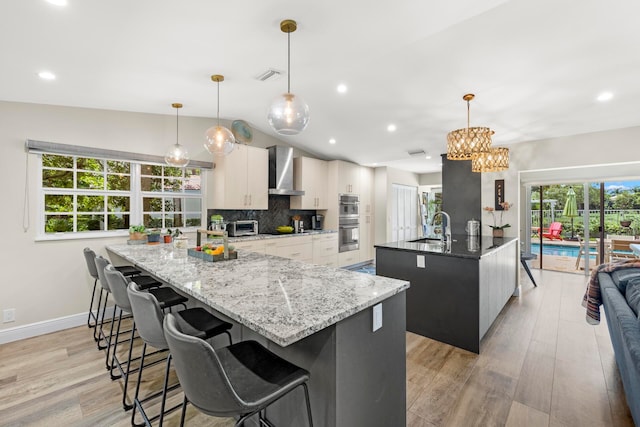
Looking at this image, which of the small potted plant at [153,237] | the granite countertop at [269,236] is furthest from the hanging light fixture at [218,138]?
the granite countertop at [269,236]

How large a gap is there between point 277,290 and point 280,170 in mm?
3820

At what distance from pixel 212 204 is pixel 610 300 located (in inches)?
178

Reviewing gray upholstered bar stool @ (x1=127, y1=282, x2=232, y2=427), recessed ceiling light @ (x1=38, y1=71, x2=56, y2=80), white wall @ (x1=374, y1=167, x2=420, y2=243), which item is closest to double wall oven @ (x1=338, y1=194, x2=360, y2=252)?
white wall @ (x1=374, y1=167, x2=420, y2=243)

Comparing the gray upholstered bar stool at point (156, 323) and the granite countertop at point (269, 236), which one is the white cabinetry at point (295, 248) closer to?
the granite countertop at point (269, 236)

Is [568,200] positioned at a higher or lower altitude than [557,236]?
higher

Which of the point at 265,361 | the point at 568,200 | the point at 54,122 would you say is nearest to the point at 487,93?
the point at 265,361

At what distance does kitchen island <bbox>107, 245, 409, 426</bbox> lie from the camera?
3.97ft

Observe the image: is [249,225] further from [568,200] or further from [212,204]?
[568,200]

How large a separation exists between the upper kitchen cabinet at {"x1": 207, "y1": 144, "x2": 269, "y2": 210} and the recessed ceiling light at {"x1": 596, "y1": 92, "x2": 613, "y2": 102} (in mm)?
4425

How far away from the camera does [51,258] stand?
3254 millimetres

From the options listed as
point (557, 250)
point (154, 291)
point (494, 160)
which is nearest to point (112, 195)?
point (154, 291)

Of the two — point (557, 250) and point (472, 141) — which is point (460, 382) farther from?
point (557, 250)

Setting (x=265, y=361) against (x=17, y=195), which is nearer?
(x=265, y=361)

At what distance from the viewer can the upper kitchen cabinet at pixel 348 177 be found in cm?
606
